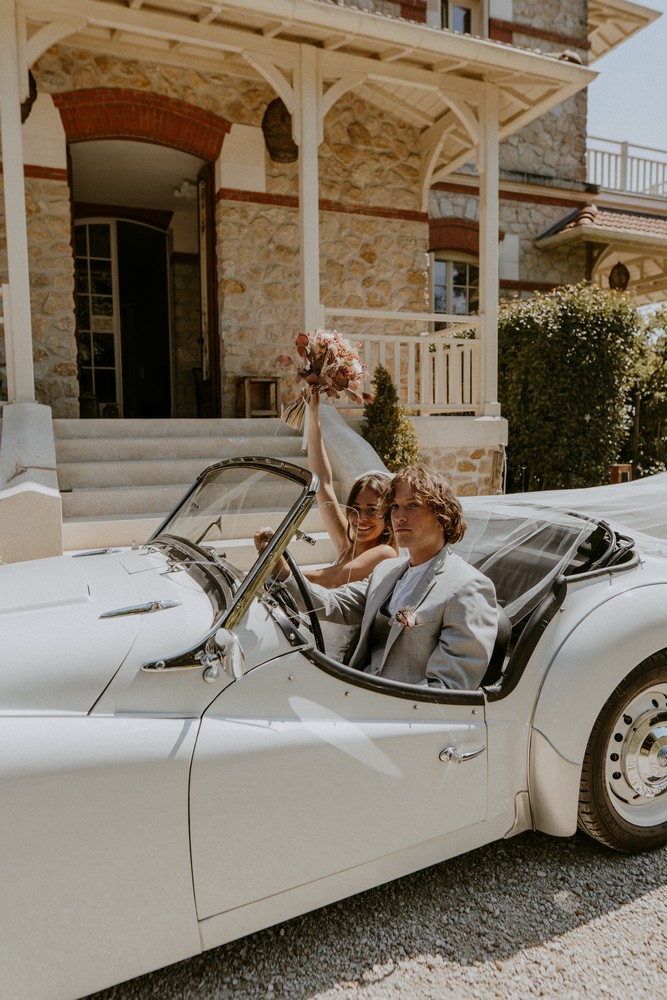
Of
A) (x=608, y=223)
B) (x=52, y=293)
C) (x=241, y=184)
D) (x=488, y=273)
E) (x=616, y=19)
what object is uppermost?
(x=616, y=19)

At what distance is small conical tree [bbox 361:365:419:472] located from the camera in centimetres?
666

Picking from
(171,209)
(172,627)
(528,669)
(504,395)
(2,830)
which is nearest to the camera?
(2,830)

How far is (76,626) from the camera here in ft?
5.82

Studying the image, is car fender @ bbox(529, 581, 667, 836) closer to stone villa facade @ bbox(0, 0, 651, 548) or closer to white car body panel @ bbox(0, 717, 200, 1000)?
white car body panel @ bbox(0, 717, 200, 1000)

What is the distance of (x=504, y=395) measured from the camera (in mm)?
9297

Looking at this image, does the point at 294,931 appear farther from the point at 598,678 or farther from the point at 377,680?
the point at 598,678

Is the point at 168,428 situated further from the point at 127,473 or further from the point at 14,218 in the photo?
the point at 14,218

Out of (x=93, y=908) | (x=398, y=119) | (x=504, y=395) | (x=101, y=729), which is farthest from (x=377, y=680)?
(x=398, y=119)

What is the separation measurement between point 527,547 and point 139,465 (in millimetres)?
3923

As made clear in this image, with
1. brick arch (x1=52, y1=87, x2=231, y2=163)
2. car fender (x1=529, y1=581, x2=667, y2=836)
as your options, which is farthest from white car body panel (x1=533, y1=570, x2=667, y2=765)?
brick arch (x1=52, y1=87, x2=231, y2=163)

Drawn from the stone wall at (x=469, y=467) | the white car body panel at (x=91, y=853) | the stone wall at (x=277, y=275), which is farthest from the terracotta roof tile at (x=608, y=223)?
the white car body panel at (x=91, y=853)

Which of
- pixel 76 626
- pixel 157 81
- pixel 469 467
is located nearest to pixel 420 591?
pixel 76 626

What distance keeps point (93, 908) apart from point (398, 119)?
32.7 feet

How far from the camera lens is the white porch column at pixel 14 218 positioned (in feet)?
19.6
